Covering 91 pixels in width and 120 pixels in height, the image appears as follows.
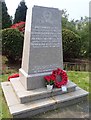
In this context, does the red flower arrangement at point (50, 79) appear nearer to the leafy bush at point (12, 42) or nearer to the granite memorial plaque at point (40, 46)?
the granite memorial plaque at point (40, 46)

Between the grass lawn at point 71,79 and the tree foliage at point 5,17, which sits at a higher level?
the tree foliage at point 5,17

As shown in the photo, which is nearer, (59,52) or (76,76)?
(59,52)

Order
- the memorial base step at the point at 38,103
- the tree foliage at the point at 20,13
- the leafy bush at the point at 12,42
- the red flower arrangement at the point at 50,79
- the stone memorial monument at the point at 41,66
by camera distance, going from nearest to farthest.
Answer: the memorial base step at the point at 38,103
the stone memorial monument at the point at 41,66
the red flower arrangement at the point at 50,79
the leafy bush at the point at 12,42
the tree foliage at the point at 20,13

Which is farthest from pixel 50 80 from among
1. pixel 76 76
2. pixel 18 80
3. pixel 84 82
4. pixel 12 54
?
pixel 12 54

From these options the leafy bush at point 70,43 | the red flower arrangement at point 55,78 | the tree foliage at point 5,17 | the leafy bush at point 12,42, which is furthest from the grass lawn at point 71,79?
the tree foliage at point 5,17

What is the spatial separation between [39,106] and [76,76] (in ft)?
8.77

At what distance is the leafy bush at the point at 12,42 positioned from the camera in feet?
24.4

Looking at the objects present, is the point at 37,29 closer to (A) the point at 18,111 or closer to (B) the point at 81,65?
(A) the point at 18,111

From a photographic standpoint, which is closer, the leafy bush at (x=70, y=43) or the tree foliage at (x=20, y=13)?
the leafy bush at (x=70, y=43)

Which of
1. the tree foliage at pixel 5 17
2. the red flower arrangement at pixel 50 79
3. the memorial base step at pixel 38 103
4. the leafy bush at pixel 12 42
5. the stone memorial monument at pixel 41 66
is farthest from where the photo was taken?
the tree foliage at pixel 5 17

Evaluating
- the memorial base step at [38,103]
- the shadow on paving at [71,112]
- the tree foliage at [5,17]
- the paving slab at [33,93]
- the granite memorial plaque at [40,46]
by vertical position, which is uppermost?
the tree foliage at [5,17]

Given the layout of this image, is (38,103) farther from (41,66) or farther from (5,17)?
(5,17)

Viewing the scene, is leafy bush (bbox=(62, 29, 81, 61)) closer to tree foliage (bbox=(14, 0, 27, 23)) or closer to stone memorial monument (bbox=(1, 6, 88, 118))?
stone memorial monument (bbox=(1, 6, 88, 118))

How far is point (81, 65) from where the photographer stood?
784 centimetres
